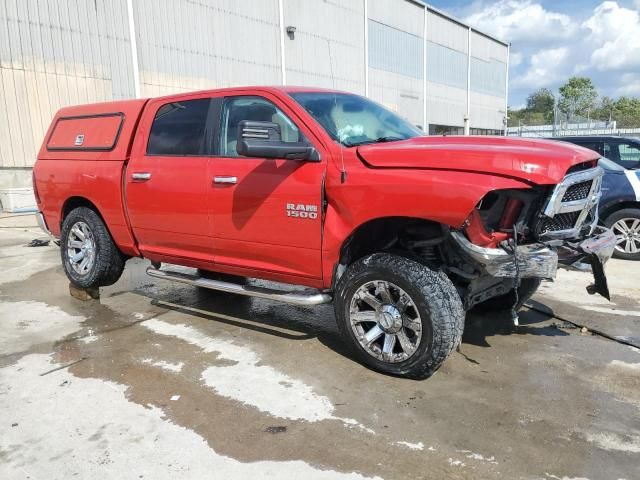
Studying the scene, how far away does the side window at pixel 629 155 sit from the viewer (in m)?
7.84

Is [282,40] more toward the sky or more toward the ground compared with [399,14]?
more toward the ground

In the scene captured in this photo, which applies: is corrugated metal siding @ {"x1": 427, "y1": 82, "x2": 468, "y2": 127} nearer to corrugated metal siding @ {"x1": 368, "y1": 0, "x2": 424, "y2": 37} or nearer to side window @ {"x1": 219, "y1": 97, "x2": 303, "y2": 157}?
corrugated metal siding @ {"x1": 368, "y1": 0, "x2": 424, "y2": 37}

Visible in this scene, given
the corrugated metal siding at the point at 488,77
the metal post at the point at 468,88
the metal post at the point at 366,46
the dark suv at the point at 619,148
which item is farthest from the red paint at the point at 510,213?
the corrugated metal siding at the point at 488,77

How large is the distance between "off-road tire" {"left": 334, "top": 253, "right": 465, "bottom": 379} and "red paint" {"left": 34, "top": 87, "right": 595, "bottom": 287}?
0.99 ft

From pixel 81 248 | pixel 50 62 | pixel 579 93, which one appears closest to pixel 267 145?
pixel 81 248

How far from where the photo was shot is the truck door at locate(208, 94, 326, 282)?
3.81 m

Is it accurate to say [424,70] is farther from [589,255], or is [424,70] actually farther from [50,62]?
[589,255]

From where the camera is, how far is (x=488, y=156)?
3.20m

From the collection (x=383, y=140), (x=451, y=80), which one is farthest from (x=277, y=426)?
(x=451, y=80)

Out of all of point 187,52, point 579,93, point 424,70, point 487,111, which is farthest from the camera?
point 579,93

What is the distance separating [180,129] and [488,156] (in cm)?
268

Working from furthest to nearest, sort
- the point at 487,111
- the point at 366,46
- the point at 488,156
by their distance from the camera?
the point at 487,111 → the point at 366,46 → the point at 488,156

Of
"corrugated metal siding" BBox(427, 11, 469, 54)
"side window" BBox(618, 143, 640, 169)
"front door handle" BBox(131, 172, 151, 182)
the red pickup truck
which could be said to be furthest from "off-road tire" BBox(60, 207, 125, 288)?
"corrugated metal siding" BBox(427, 11, 469, 54)

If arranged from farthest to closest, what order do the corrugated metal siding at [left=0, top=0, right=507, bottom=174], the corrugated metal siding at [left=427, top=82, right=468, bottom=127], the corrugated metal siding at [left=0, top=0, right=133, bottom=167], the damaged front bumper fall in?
the corrugated metal siding at [left=427, top=82, right=468, bottom=127]
the corrugated metal siding at [left=0, top=0, right=507, bottom=174]
the corrugated metal siding at [left=0, top=0, right=133, bottom=167]
the damaged front bumper
